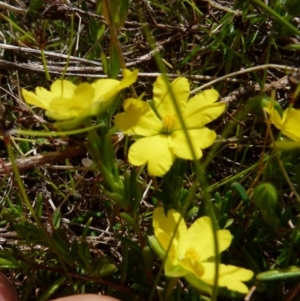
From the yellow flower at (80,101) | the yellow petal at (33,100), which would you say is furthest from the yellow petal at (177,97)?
the yellow petal at (33,100)

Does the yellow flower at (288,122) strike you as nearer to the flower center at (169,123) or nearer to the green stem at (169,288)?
the flower center at (169,123)

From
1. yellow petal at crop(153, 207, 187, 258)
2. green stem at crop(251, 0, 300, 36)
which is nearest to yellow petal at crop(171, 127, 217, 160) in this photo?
yellow petal at crop(153, 207, 187, 258)

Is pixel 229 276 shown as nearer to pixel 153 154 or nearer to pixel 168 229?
pixel 168 229

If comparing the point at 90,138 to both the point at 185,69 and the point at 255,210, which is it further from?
the point at 185,69

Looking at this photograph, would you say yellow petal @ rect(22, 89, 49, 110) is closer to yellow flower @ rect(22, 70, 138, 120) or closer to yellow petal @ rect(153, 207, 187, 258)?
yellow flower @ rect(22, 70, 138, 120)

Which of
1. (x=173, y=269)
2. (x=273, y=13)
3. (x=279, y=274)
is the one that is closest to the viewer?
(x=173, y=269)

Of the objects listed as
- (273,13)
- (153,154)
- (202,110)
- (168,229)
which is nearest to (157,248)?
(168,229)

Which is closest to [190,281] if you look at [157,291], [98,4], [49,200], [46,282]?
[157,291]
